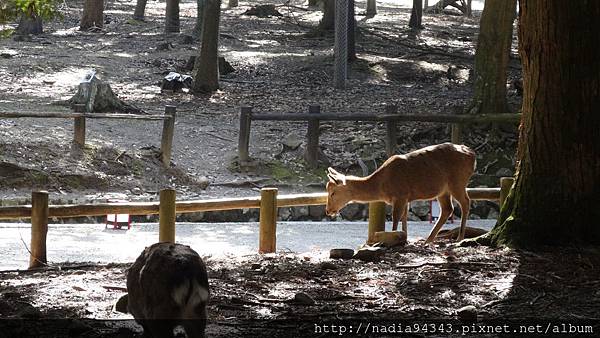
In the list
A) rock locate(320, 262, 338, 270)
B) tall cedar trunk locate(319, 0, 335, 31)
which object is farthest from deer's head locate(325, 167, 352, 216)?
tall cedar trunk locate(319, 0, 335, 31)

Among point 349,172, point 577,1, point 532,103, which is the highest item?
point 577,1

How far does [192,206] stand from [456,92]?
14.4 meters

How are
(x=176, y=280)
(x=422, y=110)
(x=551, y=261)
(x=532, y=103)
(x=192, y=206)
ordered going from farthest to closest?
(x=422, y=110), (x=192, y=206), (x=532, y=103), (x=551, y=261), (x=176, y=280)

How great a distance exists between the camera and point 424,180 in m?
10.6

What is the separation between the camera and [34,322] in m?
6.95

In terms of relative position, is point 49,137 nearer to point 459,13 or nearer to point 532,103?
point 532,103

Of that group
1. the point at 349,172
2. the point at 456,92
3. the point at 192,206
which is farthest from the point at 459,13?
the point at 192,206

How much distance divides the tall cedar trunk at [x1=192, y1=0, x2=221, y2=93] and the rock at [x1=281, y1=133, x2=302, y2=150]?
14.6 feet

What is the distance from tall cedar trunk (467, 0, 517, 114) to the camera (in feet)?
63.2

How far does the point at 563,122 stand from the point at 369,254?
6.66 feet

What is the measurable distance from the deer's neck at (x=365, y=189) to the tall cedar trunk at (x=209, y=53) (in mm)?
12245

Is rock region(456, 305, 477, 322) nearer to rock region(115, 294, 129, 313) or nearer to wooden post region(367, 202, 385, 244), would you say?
rock region(115, 294, 129, 313)

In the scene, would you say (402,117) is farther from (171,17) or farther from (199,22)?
(171,17)

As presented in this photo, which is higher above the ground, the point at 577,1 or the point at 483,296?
the point at 577,1
